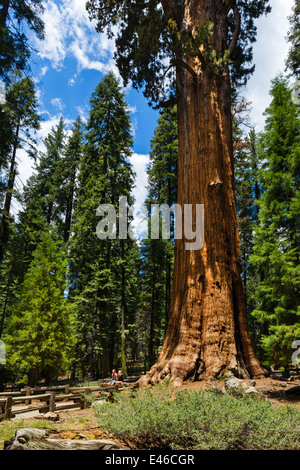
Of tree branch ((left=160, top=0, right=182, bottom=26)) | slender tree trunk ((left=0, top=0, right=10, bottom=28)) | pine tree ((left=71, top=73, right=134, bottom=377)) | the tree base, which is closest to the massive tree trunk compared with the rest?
the tree base

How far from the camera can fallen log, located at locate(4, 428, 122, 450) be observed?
3.05 metres

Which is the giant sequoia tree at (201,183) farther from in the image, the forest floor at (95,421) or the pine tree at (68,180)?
the pine tree at (68,180)

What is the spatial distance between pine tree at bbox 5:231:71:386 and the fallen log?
35.7 feet

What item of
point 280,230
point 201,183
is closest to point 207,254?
point 201,183

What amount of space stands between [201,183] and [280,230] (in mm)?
7060

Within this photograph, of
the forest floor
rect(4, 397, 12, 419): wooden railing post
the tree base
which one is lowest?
rect(4, 397, 12, 419): wooden railing post

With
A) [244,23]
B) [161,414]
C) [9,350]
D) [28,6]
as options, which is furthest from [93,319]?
[244,23]

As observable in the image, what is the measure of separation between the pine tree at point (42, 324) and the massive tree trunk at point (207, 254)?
27.6 feet

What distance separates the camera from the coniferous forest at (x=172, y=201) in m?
7.24

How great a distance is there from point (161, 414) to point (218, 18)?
1104 centimetres

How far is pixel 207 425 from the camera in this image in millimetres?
3625

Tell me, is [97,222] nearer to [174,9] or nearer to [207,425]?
[174,9]

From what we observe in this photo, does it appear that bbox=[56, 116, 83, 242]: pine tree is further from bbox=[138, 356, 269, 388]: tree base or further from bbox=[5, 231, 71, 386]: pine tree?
bbox=[138, 356, 269, 388]: tree base

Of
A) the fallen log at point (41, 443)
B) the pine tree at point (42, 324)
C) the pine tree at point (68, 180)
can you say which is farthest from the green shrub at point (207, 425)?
the pine tree at point (68, 180)
